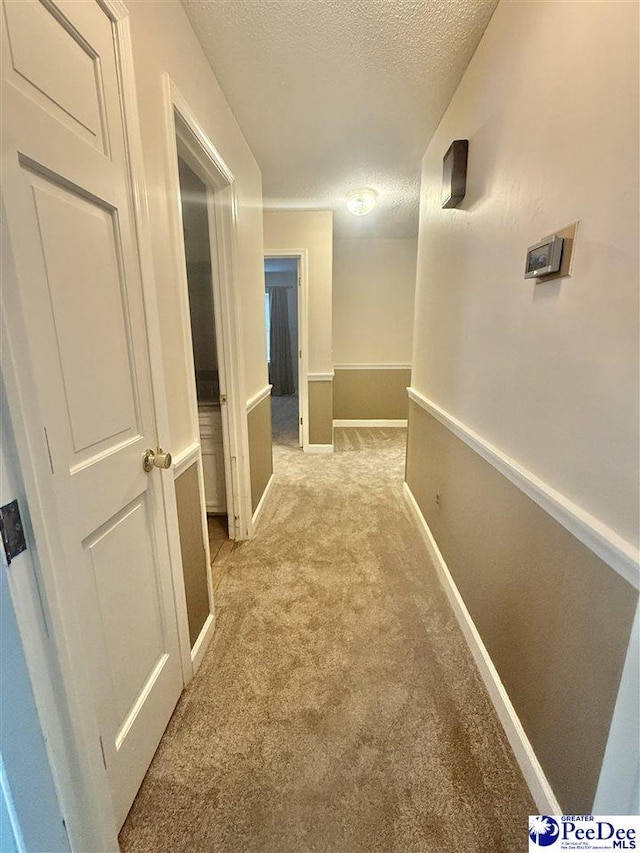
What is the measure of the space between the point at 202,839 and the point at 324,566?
4.08ft

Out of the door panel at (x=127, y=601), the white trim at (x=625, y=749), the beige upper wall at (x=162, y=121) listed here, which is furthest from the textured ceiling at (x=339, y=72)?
the white trim at (x=625, y=749)

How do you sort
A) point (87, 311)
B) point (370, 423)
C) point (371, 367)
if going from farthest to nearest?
1. point (370, 423)
2. point (371, 367)
3. point (87, 311)

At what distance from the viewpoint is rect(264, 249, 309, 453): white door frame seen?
3.70m

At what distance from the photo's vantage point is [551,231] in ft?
3.30

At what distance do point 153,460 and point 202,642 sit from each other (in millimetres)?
918

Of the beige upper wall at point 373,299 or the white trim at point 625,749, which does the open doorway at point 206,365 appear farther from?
the beige upper wall at point 373,299

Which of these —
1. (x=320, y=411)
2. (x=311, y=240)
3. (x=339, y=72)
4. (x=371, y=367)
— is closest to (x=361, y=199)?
(x=311, y=240)

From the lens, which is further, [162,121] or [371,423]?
[371,423]

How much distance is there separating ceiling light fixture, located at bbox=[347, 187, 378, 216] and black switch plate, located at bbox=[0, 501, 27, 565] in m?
3.40

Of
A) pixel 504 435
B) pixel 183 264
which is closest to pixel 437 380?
pixel 504 435

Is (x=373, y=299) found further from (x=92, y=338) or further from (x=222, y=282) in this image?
(x=92, y=338)

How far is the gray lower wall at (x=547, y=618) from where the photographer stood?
80 cm

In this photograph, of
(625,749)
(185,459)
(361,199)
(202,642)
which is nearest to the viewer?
(625,749)

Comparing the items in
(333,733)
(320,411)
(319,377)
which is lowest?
(333,733)
